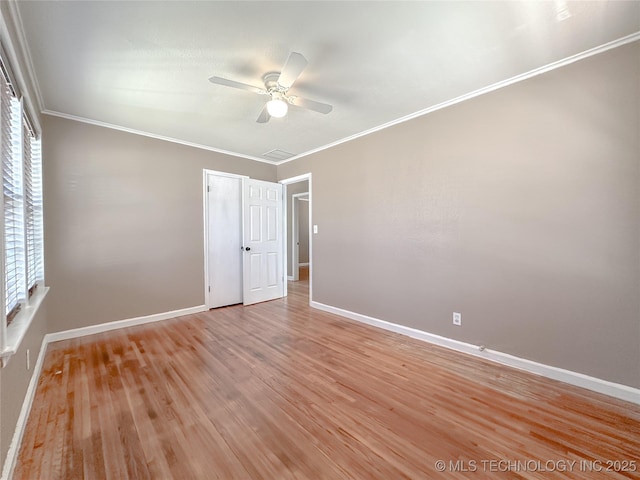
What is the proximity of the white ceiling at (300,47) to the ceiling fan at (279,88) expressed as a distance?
0.11 meters

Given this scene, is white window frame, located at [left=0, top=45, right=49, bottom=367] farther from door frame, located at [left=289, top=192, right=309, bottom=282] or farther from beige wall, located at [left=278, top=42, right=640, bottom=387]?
door frame, located at [left=289, top=192, right=309, bottom=282]

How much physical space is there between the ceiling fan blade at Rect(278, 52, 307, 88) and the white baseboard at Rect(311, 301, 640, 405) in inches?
108

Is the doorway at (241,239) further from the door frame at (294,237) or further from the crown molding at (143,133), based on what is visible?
the door frame at (294,237)

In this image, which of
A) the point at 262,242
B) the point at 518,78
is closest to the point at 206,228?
the point at 262,242

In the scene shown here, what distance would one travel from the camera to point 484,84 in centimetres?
232

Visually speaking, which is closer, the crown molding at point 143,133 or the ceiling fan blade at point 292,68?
the ceiling fan blade at point 292,68

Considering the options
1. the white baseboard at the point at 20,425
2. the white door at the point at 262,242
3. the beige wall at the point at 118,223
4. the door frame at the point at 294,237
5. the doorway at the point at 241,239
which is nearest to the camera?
the white baseboard at the point at 20,425

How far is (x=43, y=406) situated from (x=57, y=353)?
1.06 m

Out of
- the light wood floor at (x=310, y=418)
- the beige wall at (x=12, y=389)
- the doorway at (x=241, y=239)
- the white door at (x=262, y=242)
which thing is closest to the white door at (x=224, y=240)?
the doorway at (x=241, y=239)

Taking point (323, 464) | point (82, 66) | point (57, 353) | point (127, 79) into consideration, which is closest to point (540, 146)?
point (323, 464)

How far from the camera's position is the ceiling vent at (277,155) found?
4.18 m

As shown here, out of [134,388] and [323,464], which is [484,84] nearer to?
[323,464]

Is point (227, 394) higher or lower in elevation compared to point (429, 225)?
lower

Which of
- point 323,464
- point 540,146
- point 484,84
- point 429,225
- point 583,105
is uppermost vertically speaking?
point 484,84
